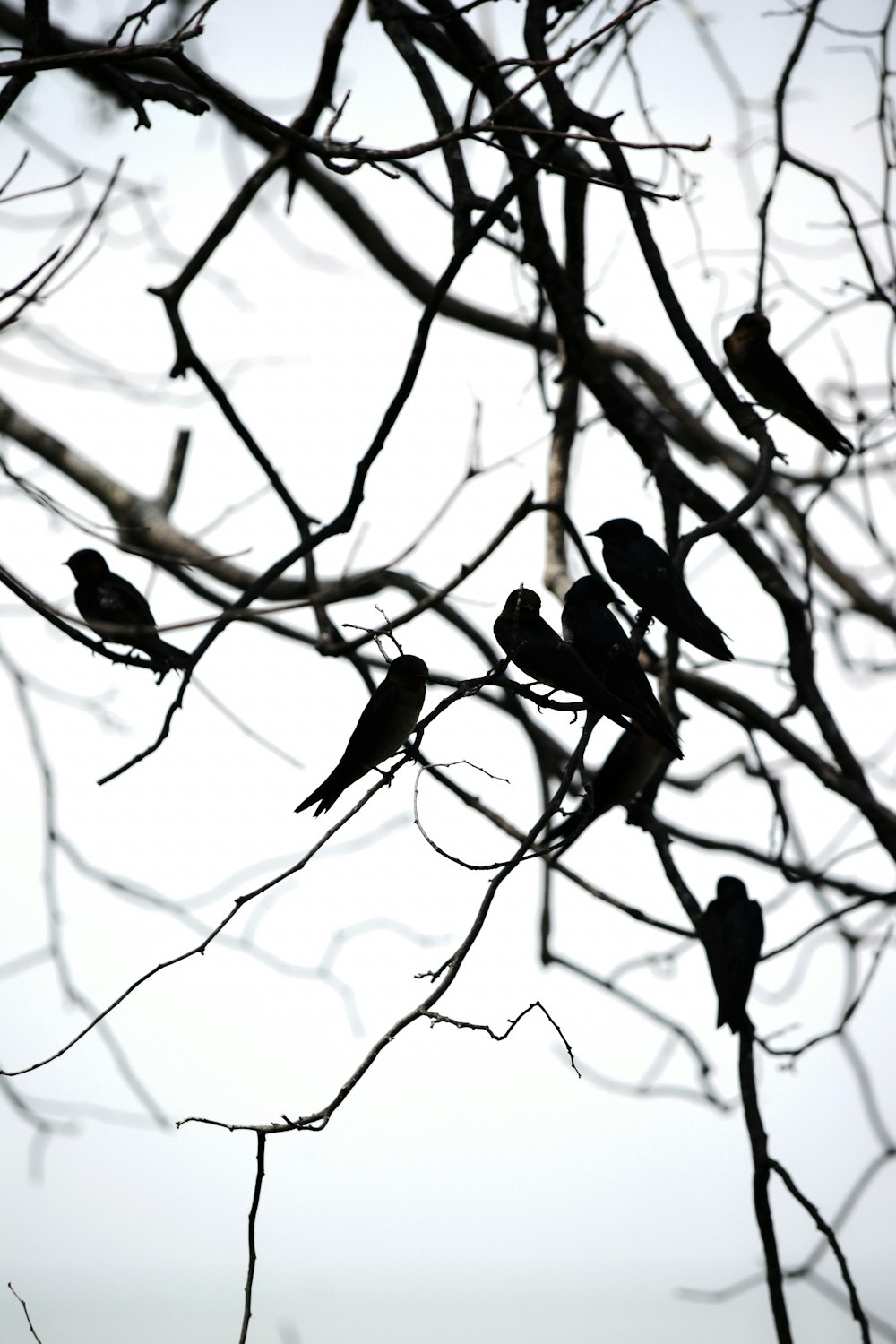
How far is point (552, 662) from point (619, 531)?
1054 millimetres

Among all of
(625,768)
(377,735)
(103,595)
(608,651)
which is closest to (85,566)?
(103,595)

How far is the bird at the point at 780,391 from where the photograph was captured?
15.7ft

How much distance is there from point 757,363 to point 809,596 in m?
1.03

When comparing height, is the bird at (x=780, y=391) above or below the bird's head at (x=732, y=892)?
above

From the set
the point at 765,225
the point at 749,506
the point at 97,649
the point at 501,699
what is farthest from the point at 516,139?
the point at 97,649

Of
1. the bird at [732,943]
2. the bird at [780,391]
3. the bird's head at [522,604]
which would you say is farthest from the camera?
the bird at [780,391]

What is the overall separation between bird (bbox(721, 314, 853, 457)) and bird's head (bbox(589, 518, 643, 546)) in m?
1.07

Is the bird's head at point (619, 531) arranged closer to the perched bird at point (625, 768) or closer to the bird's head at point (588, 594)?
the bird's head at point (588, 594)

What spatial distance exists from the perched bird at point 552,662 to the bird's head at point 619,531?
78 centimetres

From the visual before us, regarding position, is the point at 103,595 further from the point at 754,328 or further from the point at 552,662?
the point at 552,662

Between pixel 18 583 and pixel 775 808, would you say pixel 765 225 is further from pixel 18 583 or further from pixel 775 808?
pixel 18 583

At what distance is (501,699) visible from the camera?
518cm

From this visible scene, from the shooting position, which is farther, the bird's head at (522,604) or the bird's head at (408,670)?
the bird's head at (522,604)

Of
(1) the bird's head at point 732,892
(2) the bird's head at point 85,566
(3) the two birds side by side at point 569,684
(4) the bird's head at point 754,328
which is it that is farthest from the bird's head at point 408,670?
(2) the bird's head at point 85,566
